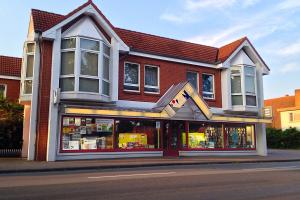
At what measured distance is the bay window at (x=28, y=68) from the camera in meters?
19.0

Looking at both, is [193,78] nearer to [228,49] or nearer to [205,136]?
[228,49]

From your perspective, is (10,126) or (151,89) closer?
(10,126)

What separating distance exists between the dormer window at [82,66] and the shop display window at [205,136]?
7.28 m

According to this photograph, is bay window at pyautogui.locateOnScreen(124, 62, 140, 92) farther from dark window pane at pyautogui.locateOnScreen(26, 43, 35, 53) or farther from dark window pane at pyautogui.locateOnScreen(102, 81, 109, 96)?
dark window pane at pyautogui.locateOnScreen(26, 43, 35, 53)

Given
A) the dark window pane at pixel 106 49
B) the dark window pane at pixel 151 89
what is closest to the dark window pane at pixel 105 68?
the dark window pane at pixel 106 49

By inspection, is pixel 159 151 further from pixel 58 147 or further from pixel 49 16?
pixel 49 16

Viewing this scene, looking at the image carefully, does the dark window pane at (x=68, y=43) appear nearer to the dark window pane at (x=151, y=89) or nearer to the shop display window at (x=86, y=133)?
the shop display window at (x=86, y=133)

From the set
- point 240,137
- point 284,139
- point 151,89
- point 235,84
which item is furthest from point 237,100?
point 284,139

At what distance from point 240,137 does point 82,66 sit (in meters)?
13.6

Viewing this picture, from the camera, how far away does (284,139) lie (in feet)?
140

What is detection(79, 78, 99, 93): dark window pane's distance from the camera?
716 inches

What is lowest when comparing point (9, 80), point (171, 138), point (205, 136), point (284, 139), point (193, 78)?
point (284, 139)

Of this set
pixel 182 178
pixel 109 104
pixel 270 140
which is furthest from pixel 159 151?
pixel 270 140

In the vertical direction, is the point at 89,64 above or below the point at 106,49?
below
